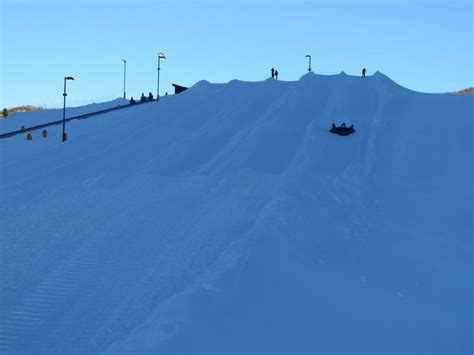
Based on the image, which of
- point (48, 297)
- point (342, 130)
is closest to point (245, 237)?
point (48, 297)

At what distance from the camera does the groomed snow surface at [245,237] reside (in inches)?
437

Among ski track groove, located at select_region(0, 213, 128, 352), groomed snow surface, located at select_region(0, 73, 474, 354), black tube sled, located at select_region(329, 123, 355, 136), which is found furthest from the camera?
black tube sled, located at select_region(329, 123, 355, 136)

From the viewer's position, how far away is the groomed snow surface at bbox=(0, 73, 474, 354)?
11109mm

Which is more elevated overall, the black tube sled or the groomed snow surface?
the black tube sled

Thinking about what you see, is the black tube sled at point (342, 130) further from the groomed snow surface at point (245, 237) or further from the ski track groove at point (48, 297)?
the ski track groove at point (48, 297)

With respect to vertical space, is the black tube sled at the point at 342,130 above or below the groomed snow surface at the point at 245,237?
above

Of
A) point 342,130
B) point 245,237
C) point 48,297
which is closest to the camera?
point 48,297

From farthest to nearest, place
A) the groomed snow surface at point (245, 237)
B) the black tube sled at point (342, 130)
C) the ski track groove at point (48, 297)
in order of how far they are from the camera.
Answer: the black tube sled at point (342, 130), the ski track groove at point (48, 297), the groomed snow surface at point (245, 237)

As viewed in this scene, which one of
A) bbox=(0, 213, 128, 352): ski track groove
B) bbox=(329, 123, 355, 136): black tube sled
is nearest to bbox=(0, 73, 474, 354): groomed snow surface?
bbox=(0, 213, 128, 352): ski track groove

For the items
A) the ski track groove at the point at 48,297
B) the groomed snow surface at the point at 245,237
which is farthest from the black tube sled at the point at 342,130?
the ski track groove at the point at 48,297

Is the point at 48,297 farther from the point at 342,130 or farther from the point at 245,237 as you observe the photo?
the point at 342,130

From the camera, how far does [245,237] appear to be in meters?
13.9

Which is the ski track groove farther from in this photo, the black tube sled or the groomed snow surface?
the black tube sled

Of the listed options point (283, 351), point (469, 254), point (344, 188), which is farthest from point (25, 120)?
point (283, 351)
